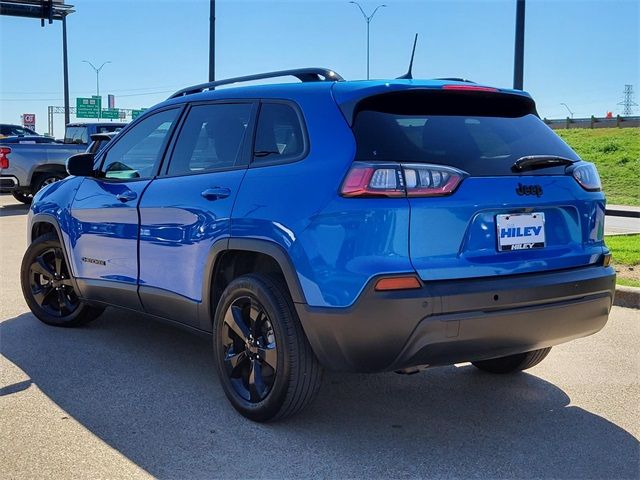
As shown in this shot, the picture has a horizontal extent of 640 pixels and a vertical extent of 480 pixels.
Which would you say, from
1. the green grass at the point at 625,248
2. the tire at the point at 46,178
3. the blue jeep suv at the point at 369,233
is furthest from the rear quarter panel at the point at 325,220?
the tire at the point at 46,178

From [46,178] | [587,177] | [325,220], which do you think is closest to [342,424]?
[325,220]

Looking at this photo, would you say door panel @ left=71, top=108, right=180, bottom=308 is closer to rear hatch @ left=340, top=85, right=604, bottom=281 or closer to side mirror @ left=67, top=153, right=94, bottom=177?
side mirror @ left=67, top=153, right=94, bottom=177

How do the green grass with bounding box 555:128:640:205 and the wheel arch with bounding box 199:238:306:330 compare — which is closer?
the wheel arch with bounding box 199:238:306:330

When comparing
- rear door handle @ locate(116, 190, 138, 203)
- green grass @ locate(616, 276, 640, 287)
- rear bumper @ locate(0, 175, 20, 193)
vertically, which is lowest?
green grass @ locate(616, 276, 640, 287)

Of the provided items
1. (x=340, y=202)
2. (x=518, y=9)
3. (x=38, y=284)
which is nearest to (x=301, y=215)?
(x=340, y=202)

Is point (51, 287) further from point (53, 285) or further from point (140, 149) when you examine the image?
point (140, 149)

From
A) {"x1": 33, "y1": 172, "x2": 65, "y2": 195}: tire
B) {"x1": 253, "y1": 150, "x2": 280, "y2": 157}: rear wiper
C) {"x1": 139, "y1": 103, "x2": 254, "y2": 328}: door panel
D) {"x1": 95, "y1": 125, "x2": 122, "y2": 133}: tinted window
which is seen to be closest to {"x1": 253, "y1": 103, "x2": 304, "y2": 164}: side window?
{"x1": 253, "y1": 150, "x2": 280, "y2": 157}: rear wiper

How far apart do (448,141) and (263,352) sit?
1445 mm

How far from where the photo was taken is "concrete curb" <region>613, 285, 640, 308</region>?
6.59m

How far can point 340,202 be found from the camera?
3285 mm

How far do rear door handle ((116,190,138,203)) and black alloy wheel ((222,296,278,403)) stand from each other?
4.26 ft

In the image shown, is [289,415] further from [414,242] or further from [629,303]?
[629,303]

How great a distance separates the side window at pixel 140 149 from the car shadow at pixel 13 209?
10.8 metres

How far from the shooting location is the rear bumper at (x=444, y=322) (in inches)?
125
